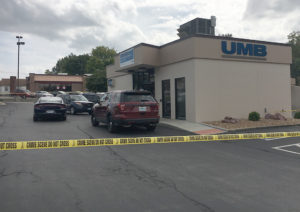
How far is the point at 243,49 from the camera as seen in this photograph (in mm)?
15766

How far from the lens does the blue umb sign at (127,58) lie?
711 inches

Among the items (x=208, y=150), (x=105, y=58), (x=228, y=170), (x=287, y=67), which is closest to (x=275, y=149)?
(x=208, y=150)

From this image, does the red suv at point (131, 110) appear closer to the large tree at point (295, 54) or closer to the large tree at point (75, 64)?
the large tree at point (295, 54)

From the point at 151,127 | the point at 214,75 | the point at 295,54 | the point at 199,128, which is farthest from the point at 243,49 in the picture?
the point at 295,54

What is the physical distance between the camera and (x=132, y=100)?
1104 centimetres

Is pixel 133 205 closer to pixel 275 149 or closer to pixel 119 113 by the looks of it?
pixel 275 149

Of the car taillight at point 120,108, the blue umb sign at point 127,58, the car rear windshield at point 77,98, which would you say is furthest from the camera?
the car rear windshield at point 77,98

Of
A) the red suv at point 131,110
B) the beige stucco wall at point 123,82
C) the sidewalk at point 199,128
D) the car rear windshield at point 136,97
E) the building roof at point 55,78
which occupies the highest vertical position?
the building roof at point 55,78

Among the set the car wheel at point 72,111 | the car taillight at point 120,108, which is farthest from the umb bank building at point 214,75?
the car wheel at point 72,111

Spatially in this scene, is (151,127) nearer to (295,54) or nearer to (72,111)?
(72,111)

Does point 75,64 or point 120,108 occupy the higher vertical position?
point 75,64

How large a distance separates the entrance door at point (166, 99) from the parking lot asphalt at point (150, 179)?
8694 millimetres

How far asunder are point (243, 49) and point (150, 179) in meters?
12.6

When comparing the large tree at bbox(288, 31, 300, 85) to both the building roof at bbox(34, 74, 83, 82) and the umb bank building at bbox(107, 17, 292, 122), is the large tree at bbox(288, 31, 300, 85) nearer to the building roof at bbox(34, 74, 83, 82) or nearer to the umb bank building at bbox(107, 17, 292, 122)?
the umb bank building at bbox(107, 17, 292, 122)
